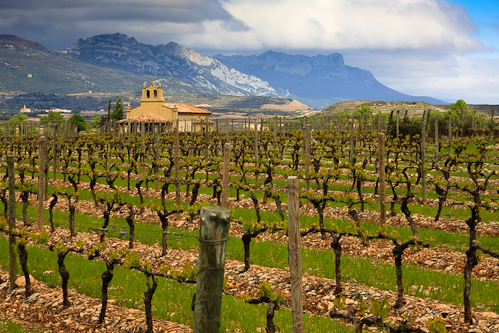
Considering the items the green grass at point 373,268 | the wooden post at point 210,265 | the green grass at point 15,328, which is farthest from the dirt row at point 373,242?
the wooden post at point 210,265

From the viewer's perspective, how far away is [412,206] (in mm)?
18516

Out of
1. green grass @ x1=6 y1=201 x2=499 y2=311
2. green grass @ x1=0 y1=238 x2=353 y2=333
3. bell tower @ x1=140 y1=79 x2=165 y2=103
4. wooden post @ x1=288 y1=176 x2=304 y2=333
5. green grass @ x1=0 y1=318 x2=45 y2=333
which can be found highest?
bell tower @ x1=140 y1=79 x2=165 y2=103

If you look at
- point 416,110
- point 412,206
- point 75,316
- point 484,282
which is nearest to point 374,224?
point 412,206

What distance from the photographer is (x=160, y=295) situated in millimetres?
9906

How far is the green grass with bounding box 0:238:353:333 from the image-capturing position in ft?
27.7

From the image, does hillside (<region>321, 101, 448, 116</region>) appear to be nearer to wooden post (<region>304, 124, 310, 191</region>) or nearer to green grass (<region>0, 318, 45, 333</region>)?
wooden post (<region>304, 124, 310, 191</region>)

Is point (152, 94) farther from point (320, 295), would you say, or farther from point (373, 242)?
point (320, 295)

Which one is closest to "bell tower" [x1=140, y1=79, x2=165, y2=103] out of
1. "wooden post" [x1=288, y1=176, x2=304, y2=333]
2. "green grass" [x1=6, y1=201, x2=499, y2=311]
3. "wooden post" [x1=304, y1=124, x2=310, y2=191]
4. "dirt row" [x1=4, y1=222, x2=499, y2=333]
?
"wooden post" [x1=304, y1=124, x2=310, y2=191]

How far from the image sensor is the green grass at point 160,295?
27.7ft

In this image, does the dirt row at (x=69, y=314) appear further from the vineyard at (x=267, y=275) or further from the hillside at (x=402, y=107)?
the hillside at (x=402, y=107)

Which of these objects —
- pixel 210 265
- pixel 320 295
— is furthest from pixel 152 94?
pixel 210 265

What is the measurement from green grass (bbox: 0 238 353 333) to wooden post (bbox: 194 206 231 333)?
3.31 meters

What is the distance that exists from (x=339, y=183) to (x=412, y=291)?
14.3 metres

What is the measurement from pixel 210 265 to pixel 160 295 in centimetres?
533
